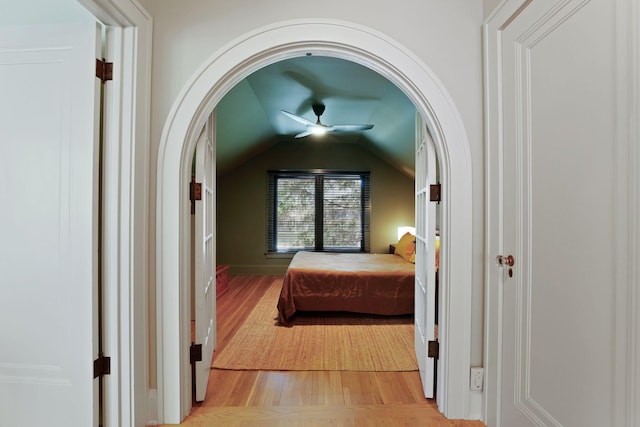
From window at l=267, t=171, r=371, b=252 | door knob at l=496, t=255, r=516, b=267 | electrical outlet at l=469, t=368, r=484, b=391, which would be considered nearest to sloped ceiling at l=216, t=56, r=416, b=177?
window at l=267, t=171, r=371, b=252

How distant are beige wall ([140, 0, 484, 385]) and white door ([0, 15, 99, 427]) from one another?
0.35 metres

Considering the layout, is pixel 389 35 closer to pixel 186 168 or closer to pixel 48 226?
pixel 186 168

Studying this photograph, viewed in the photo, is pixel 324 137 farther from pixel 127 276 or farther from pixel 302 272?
pixel 127 276

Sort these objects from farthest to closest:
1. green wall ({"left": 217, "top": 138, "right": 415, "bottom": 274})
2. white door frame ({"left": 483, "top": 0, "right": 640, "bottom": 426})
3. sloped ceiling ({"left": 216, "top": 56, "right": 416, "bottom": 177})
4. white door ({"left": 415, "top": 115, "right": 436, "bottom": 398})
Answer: green wall ({"left": 217, "top": 138, "right": 415, "bottom": 274}), sloped ceiling ({"left": 216, "top": 56, "right": 416, "bottom": 177}), white door ({"left": 415, "top": 115, "right": 436, "bottom": 398}), white door frame ({"left": 483, "top": 0, "right": 640, "bottom": 426})

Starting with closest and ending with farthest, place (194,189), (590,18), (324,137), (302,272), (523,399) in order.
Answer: (590,18)
(523,399)
(194,189)
(302,272)
(324,137)

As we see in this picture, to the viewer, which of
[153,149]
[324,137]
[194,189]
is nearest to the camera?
[153,149]

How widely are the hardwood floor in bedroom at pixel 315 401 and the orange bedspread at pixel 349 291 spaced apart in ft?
3.60

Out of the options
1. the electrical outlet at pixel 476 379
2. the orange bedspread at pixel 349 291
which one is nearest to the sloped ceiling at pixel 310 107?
the orange bedspread at pixel 349 291

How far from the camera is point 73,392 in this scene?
1.38 m

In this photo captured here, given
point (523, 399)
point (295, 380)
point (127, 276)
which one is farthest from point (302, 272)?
point (523, 399)

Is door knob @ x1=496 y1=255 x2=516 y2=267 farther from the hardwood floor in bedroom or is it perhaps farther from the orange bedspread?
the orange bedspread

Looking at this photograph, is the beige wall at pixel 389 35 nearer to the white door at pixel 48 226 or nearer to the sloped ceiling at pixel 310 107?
the white door at pixel 48 226

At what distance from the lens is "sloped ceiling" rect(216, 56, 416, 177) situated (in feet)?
9.80

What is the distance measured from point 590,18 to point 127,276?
2091 millimetres
